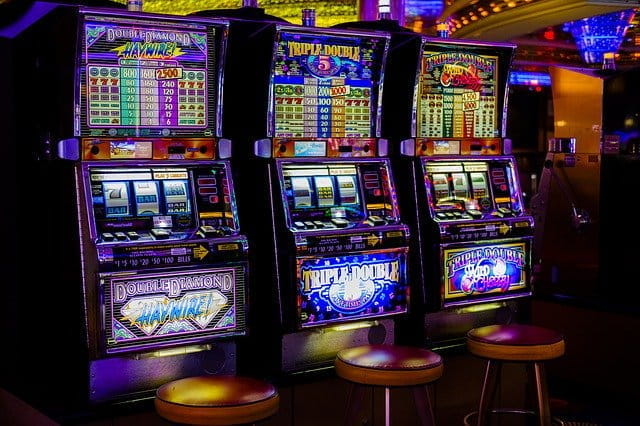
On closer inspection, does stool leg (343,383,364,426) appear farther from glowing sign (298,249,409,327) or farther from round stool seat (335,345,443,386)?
glowing sign (298,249,409,327)

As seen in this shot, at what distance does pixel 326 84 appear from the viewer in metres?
5.24

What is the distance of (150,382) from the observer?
4484 mm

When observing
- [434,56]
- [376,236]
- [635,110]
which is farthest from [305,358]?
[635,110]

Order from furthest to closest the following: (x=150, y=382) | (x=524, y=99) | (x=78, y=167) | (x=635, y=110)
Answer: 1. (x=524, y=99)
2. (x=635, y=110)
3. (x=150, y=382)
4. (x=78, y=167)

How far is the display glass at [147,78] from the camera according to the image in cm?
429

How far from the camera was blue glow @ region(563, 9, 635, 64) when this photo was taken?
1120 cm

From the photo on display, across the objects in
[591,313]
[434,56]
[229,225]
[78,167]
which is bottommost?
[591,313]

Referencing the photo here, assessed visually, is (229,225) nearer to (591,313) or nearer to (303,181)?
(303,181)

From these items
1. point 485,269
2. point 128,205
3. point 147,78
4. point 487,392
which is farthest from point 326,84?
point 487,392

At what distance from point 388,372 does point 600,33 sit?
8.73 metres

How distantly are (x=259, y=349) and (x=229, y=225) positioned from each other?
0.81 metres

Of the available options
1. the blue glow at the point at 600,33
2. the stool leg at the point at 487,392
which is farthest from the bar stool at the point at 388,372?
the blue glow at the point at 600,33

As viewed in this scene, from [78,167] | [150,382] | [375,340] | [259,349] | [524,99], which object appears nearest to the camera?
[78,167]

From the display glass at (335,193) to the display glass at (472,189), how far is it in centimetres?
40
